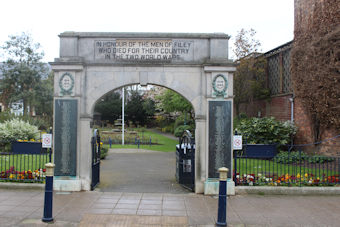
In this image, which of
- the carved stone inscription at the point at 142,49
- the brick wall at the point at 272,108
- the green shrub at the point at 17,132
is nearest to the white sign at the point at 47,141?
the carved stone inscription at the point at 142,49

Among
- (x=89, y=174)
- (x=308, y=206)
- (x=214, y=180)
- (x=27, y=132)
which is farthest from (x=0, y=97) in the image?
(x=308, y=206)

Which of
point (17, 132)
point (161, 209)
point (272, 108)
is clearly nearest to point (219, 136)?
point (161, 209)

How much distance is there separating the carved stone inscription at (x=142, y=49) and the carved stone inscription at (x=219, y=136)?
5.54 ft

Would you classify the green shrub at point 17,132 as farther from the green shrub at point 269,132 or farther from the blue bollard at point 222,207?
the blue bollard at point 222,207

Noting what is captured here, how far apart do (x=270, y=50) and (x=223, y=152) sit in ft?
44.0

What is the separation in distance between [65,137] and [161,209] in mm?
3392

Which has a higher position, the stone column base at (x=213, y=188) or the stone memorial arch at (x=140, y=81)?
the stone memorial arch at (x=140, y=81)

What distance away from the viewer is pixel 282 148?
1569 centimetres

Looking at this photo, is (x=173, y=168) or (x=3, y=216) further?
(x=173, y=168)

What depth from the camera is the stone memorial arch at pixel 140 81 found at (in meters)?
8.41

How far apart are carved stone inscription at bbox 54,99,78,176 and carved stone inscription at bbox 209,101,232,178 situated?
3704mm

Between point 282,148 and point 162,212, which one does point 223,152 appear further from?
point 282,148

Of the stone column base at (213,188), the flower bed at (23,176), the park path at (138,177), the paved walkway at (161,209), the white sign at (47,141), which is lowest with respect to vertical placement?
the park path at (138,177)

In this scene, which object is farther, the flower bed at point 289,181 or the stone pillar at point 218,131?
the flower bed at point 289,181
